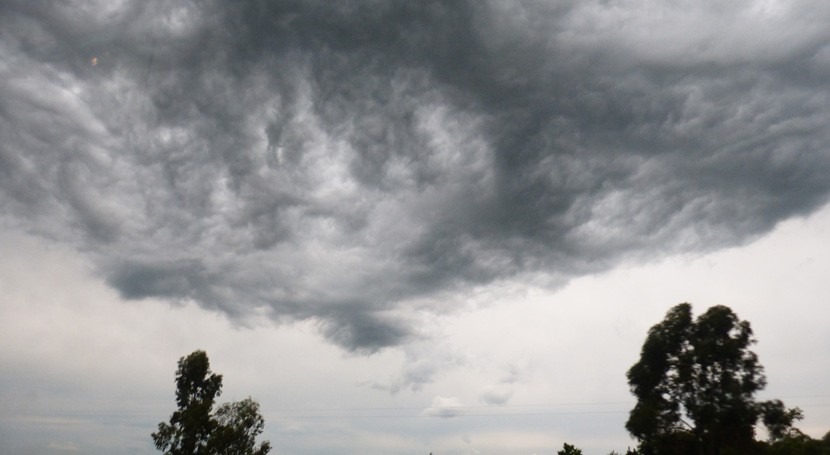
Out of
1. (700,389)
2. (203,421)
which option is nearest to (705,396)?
(700,389)

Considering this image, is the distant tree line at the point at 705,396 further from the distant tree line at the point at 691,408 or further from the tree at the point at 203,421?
the tree at the point at 203,421

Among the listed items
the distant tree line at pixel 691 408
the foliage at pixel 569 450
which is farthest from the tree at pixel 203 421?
the foliage at pixel 569 450

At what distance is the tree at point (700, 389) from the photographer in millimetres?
52250

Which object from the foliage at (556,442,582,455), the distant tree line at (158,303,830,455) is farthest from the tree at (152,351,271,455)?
the foliage at (556,442,582,455)

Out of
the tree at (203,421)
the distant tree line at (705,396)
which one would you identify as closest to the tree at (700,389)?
the distant tree line at (705,396)

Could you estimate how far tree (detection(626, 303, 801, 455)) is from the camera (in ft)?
171

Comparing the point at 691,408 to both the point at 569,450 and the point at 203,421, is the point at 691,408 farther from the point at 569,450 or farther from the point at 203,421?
the point at 203,421

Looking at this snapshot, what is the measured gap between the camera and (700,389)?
55.7 m

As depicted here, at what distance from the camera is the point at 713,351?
179ft

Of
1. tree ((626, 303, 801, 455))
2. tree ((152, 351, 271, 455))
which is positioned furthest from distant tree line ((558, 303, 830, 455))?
tree ((152, 351, 271, 455))

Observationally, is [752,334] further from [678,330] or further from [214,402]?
[214,402]

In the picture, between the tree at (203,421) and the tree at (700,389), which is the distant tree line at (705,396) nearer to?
the tree at (700,389)

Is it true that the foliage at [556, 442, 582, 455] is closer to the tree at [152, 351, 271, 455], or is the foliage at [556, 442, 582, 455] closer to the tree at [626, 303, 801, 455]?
the tree at [626, 303, 801, 455]

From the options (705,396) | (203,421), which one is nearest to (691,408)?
(705,396)
